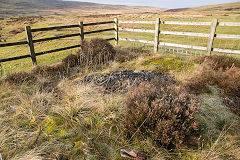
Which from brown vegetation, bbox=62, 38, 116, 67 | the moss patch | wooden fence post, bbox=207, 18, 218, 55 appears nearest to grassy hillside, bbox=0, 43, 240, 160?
the moss patch

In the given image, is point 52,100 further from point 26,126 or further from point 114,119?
point 114,119

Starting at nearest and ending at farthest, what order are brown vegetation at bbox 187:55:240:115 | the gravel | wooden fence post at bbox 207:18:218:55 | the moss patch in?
brown vegetation at bbox 187:55:240:115
the gravel
the moss patch
wooden fence post at bbox 207:18:218:55

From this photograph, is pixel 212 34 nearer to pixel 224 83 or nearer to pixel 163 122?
pixel 224 83

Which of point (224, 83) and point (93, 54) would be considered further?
point (93, 54)

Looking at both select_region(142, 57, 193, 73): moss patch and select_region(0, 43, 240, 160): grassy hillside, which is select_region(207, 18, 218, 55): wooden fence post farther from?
select_region(0, 43, 240, 160): grassy hillside

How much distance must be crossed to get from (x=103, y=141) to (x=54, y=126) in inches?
39.4

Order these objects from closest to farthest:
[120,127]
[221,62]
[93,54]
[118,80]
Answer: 1. [120,127]
2. [118,80]
3. [221,62]
4. [93,54]

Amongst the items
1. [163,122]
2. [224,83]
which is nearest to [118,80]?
[163,122]

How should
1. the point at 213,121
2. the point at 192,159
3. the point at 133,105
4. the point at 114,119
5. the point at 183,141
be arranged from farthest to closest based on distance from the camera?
the point at 213,121 < the point at 114,119 < the point at 133,105 < the point at 183,141 < the point at 192,159

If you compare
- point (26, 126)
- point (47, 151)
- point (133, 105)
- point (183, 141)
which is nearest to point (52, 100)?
point (26, 126)

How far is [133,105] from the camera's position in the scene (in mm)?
2684

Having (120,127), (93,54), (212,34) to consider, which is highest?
(212,34)

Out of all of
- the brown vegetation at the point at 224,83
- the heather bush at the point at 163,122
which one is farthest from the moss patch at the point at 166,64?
the heather bush at the point at 163,122

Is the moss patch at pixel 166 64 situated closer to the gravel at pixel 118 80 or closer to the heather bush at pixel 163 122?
the gravel at pixel 118 80
